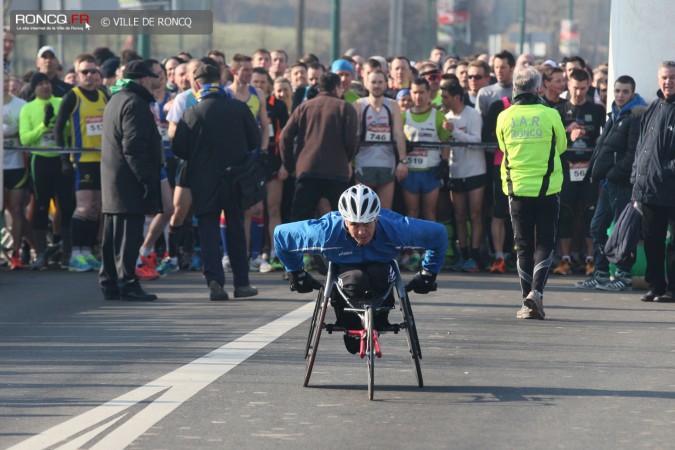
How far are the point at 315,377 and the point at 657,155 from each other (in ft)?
19.4

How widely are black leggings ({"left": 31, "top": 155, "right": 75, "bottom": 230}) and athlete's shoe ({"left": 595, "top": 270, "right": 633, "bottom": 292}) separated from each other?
6.29 metres

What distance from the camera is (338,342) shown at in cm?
1123

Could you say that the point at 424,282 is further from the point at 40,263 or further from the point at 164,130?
the point at 40,263

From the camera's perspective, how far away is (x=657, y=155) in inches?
560

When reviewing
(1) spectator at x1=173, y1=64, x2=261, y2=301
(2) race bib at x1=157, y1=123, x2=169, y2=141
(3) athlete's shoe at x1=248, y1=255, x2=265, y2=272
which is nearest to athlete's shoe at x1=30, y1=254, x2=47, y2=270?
(2) race bib at x1=157, y1=123, x2=169, y2=141

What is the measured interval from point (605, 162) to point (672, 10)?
243 centimetres

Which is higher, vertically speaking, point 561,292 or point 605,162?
point 605,162

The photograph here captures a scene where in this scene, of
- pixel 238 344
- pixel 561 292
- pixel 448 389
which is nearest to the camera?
pixel 448 389

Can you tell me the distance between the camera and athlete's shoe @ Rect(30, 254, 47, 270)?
671 inches

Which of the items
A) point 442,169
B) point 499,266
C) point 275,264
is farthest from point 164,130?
point 499,266

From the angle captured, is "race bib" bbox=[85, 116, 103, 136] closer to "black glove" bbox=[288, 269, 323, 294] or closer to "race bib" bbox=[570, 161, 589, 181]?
"race bib" bbox=[570, 161, 589, 181]

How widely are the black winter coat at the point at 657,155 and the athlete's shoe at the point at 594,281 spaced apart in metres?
1.33

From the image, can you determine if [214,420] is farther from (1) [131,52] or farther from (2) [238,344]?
(1) [131,52]

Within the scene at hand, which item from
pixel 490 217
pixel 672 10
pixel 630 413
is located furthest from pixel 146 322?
pixel 672 10
